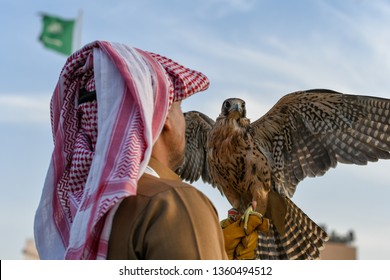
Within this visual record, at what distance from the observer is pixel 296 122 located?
6.39 metres

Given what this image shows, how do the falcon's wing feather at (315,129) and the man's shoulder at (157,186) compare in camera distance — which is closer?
the man's shoulder at (157,186)

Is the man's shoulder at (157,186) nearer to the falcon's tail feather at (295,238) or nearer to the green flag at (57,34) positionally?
the falcon's tail feather at (295,238)

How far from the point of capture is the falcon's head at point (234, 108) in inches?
230

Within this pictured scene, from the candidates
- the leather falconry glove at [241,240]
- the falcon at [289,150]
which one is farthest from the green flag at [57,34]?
the leather falconry glove at [241,240]

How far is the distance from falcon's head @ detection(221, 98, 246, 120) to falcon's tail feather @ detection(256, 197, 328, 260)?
2.67 feet

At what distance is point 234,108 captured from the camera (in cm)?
584

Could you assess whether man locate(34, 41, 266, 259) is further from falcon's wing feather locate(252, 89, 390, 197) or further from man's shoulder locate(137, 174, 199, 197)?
falcon's wing feather locate(252, 89, 390, 197)

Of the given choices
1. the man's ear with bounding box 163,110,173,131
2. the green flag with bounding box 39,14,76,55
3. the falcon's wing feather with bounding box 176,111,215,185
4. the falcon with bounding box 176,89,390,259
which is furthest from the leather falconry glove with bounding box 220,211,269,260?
the green flag with bounding box 39,14,76,55

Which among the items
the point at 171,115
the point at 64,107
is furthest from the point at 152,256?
the point at 64,107

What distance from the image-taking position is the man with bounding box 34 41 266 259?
2.07 metres

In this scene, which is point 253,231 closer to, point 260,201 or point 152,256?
point 152,256

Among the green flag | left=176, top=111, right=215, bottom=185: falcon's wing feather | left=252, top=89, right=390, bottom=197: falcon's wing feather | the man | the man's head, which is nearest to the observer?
the man

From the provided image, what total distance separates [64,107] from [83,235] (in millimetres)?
569

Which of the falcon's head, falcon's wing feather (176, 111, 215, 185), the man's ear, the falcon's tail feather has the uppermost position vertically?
the falcon's head
